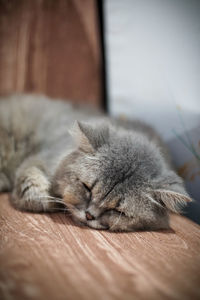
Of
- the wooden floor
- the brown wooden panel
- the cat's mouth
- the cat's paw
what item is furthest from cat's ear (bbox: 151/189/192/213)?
the brown wooden panel

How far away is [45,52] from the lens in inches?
104

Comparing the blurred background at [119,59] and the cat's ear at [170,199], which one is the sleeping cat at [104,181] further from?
the blurred background at [119,59]

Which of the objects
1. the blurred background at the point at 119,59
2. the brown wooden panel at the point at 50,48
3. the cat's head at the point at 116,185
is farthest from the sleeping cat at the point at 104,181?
the brown wooden panel at the point at 50,48

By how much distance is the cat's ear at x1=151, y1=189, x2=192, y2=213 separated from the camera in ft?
4.70

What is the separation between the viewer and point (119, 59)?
2.58m

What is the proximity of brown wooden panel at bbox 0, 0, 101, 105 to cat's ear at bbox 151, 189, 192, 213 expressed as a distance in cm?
172

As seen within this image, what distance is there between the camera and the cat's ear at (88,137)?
156 centimetres

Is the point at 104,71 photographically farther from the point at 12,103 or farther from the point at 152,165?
the point at 152,165

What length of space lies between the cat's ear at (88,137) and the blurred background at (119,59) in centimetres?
68

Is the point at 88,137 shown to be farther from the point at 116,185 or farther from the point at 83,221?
the point at 83,221

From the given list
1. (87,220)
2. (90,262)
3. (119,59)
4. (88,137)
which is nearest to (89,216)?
(87,220)

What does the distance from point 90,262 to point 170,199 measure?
0.59m

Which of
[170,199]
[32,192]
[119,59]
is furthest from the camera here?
[119,59]

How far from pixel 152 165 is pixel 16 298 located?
1033 millimetres
